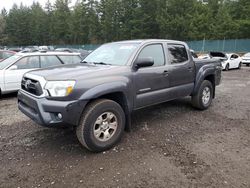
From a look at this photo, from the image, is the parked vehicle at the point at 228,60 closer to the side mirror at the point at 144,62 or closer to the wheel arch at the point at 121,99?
the side mirror at the point at 144,62

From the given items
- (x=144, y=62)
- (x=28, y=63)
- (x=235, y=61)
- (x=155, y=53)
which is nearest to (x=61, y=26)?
(x=235, y=61)

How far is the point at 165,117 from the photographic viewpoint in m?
6.12

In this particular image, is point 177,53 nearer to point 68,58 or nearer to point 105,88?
point 105,88

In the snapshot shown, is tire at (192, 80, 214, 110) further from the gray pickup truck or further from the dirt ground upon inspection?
the gray pickup truck

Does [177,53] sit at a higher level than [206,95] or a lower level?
higher

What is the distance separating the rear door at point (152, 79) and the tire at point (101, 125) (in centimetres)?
58

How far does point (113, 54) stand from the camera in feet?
16.9

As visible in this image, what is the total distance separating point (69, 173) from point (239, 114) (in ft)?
15.5

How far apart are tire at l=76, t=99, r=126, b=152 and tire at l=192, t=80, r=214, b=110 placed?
276cm

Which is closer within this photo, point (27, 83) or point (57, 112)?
point (57, 112)

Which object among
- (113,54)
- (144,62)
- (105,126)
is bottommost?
(105,126)

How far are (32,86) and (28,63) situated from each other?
189 inches

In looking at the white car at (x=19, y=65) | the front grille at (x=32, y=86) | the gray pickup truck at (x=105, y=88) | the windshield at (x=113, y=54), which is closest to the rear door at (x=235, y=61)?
the white car at (x=19, y=65)

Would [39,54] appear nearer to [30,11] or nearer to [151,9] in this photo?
[151,9]
